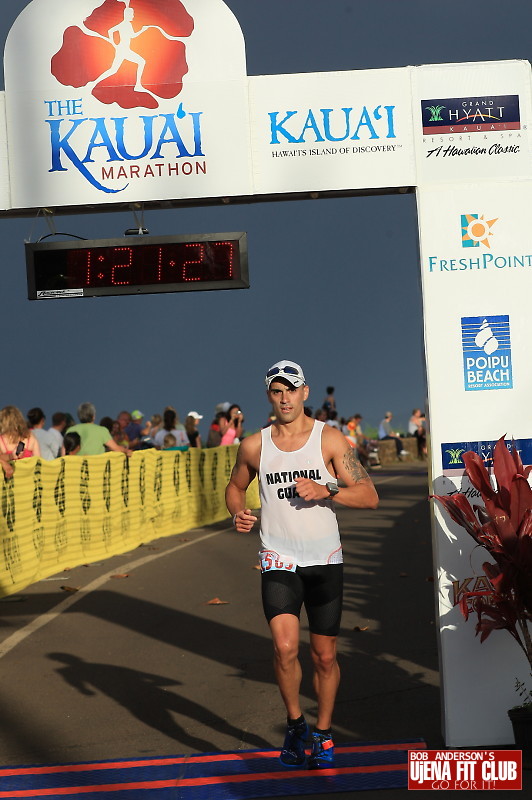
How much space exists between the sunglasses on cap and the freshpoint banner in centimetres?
99

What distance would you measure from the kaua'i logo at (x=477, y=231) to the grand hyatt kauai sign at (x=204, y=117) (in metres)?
0.31

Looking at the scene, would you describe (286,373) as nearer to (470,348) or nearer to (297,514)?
(297,514)

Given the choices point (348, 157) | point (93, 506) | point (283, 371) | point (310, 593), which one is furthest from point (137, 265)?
point (93, 506)

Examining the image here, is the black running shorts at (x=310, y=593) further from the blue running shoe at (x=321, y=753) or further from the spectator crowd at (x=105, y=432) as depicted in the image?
the spectator crowd at (x=105, y=432)

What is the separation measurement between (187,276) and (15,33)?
2021 millimetres

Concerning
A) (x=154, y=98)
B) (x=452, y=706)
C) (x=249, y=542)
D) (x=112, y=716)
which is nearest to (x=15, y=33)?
(x=154, y=98)

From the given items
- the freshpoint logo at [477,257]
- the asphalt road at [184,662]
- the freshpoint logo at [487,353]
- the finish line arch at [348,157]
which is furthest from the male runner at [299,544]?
the freshpoint logo at [477,257]

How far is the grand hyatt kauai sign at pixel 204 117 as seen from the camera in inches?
319

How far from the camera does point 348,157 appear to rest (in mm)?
8227

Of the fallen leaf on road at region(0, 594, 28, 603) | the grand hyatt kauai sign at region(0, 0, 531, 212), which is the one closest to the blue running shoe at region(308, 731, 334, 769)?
the grand hyatt kauai sign at region(0, 0, 531, 212)

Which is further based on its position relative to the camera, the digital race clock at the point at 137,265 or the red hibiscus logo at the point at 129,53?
the digital race clock at the point at 137,265

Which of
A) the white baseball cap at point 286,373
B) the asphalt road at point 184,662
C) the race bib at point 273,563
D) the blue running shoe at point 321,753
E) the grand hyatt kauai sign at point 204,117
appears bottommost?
the asphalt road at point 184,662

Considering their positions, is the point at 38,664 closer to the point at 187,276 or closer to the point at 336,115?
the point at 187,276

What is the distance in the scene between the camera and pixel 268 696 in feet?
29.9
